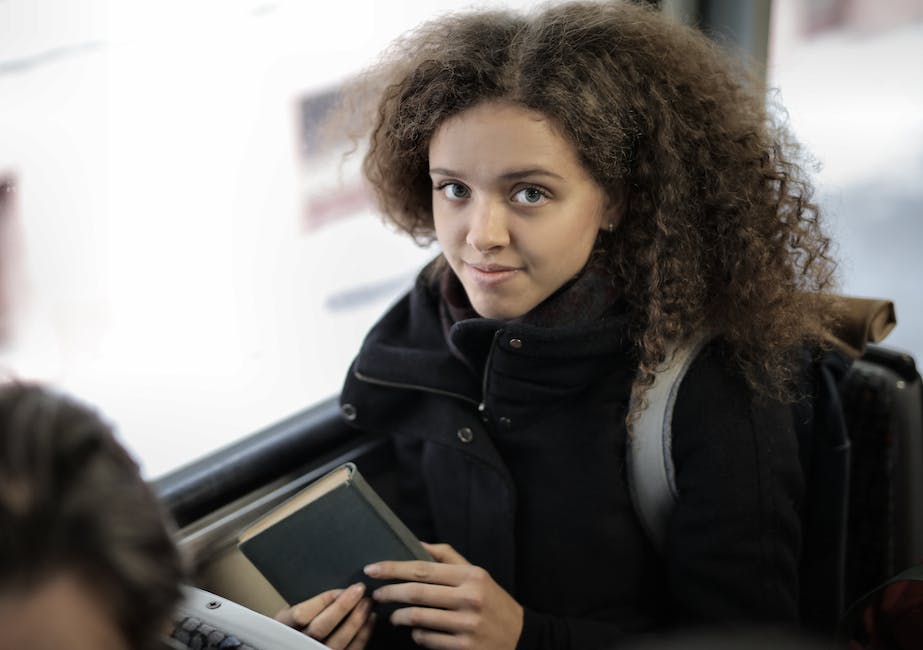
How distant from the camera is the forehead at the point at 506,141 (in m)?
1.10

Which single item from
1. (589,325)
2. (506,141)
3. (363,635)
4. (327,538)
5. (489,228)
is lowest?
(363,635)

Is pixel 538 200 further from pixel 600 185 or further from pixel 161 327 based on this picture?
pixel 161 327

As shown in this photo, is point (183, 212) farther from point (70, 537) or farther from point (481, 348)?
point (70, 537)

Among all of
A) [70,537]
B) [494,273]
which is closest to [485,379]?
[494,273]

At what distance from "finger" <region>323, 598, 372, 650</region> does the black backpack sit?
0.38 meters

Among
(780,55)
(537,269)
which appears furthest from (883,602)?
(780,55)

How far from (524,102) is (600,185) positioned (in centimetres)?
15

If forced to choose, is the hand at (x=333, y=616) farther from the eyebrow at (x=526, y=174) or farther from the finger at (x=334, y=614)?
the eyebrow at (x=526, y=174)

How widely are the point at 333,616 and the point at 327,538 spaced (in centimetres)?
10

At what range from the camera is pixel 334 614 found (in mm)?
1109

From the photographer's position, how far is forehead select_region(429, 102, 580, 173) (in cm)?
110

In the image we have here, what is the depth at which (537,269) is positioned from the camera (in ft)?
3.80

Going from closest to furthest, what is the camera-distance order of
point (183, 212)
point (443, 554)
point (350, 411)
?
point (443, 554) → point (350, 411) → point (183, 212)

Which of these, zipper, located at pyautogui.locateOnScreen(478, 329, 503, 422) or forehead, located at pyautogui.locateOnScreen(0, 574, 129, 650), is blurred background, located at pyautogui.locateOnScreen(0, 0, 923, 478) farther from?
forehead, located at pyautogui.locateOnScreen(0, 574, 129, 650)
